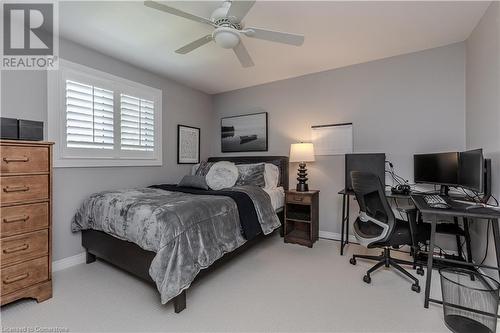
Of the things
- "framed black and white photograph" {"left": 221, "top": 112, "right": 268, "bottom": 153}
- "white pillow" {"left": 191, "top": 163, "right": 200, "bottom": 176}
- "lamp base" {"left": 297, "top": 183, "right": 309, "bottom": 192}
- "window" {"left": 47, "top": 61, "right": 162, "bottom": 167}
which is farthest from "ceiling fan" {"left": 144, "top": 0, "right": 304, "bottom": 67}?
"white pillow" {"left": 191, "top": 163, "right": 200, "bottom": 176}

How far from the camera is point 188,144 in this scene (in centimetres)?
422

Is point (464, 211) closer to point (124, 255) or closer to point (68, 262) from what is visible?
point (124, 255)

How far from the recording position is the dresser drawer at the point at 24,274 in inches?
69.9

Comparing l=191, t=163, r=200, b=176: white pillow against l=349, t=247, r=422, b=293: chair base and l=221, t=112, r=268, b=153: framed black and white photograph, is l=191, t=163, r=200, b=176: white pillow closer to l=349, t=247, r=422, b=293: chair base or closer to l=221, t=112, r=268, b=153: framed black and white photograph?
l=221, t=112, r=268, b=153: framed black and white photograph

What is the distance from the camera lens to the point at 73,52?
2666 millimetres

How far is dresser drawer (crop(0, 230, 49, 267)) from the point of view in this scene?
1767mm

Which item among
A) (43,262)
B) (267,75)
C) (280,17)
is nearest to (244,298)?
(43,262)

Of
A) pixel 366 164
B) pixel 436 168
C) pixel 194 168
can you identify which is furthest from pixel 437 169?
pixel 194 168

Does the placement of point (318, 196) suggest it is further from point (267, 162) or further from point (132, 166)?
point (132, 166)

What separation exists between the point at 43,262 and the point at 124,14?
2.28 meters

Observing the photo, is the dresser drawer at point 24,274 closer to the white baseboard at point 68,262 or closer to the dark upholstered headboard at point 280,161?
the white baseboard at point 68,262

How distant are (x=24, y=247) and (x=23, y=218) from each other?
0.76 ft

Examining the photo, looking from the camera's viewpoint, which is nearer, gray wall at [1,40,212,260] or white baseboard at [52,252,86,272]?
gray wall at [1,40,212,260]

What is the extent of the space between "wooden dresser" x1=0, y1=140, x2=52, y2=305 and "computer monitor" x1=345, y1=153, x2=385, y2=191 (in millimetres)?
3210
